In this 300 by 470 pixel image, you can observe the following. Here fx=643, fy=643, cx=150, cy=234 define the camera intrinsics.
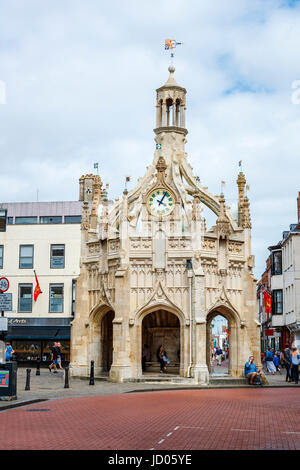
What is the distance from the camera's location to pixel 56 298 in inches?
1853

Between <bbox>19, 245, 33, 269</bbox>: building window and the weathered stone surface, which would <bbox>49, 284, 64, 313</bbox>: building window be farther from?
the weathered stone surface

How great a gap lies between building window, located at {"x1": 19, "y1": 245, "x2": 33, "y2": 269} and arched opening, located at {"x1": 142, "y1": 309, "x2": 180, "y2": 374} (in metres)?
15.1

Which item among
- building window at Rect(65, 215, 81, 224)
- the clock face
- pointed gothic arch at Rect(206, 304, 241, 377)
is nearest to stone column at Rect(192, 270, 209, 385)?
pointed gothic arch at Rect(206, 304, 241, 377)

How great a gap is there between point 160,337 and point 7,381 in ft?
53.1

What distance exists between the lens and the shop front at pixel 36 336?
151 ft

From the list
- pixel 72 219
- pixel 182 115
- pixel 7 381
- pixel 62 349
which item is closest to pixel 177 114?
pixel 182 115

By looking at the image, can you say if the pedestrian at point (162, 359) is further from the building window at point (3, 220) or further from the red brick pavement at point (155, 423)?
the building window at point (3, 220)

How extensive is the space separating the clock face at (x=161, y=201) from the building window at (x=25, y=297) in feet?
60.7

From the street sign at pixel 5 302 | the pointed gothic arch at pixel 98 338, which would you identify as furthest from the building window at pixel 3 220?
the street sign at pixel 5 302

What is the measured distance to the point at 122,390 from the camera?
82.2 feet

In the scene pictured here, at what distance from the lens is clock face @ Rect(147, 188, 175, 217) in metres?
32.1

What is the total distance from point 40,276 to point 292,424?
34.1 m

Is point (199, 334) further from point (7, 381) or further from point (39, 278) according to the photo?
point (39, 278)
